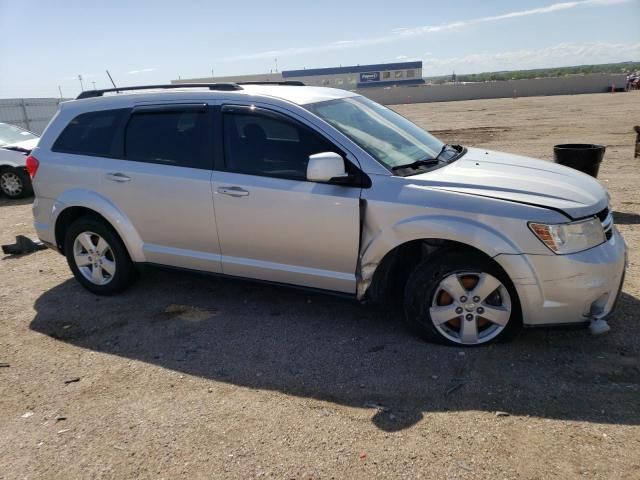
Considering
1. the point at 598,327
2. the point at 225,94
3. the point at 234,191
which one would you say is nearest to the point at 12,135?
the point at 225,94

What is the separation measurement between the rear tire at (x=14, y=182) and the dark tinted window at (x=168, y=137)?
738 cm

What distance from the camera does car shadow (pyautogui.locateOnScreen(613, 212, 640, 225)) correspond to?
259 inches

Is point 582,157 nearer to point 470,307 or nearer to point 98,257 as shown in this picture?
point 470,307

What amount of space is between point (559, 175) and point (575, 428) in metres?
1.94

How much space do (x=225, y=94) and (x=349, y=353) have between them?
231 centimetres

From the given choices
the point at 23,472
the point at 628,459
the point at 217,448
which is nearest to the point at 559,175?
the point at 628,459

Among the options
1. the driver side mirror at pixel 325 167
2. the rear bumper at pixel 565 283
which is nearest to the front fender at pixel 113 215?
the driver side mirror at pixel 325 167

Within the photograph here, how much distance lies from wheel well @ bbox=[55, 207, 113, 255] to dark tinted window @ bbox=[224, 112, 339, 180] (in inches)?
62.4

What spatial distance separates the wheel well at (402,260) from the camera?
371 cm

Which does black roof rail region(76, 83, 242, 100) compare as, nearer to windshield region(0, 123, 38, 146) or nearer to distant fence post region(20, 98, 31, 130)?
windshield region(0, 123, 38, 146)

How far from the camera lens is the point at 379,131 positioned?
4320 mm

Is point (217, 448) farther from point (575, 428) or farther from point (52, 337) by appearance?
point (52, 337)

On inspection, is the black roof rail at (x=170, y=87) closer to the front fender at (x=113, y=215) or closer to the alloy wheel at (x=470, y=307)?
the front fender at (x=113, y=215)

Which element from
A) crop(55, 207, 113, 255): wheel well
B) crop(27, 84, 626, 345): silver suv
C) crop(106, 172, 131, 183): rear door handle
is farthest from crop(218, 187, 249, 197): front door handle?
crop(55, 207, 113, 255): wheel well
